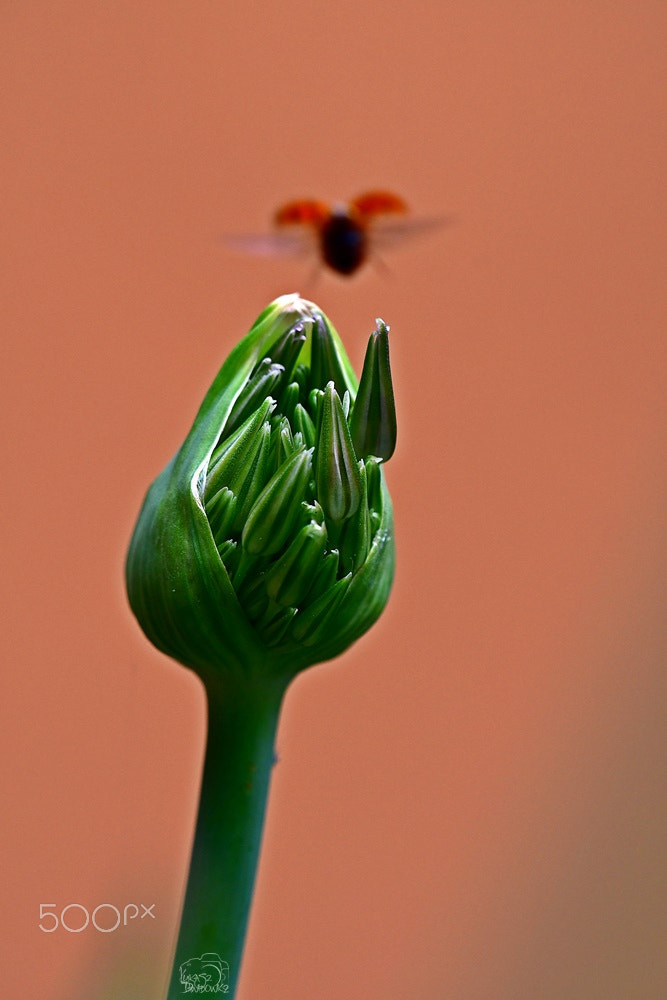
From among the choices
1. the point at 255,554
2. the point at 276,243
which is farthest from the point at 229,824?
the point at 276,243

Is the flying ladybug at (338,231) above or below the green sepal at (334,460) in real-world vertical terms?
above

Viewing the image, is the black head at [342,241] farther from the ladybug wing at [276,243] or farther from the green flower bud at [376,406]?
the green flower bud at [376,406]

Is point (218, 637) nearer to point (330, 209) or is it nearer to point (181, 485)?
point (181, 485)

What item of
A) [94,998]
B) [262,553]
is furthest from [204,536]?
[94,998]

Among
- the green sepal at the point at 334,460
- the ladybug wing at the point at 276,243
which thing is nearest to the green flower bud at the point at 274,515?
the green sepal at the point at 334,460

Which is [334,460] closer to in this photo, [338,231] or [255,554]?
[255,554]

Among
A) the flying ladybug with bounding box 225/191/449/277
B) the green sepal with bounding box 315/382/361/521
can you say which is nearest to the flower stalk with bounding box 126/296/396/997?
the green sepal with bounding box 315/382/361/521

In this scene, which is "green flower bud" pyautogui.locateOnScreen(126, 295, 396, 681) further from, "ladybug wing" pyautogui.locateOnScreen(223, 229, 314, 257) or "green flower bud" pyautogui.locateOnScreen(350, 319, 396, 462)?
"ladybug wing" pyautogui.locateOnScreen(223, 229, 314, 257)
